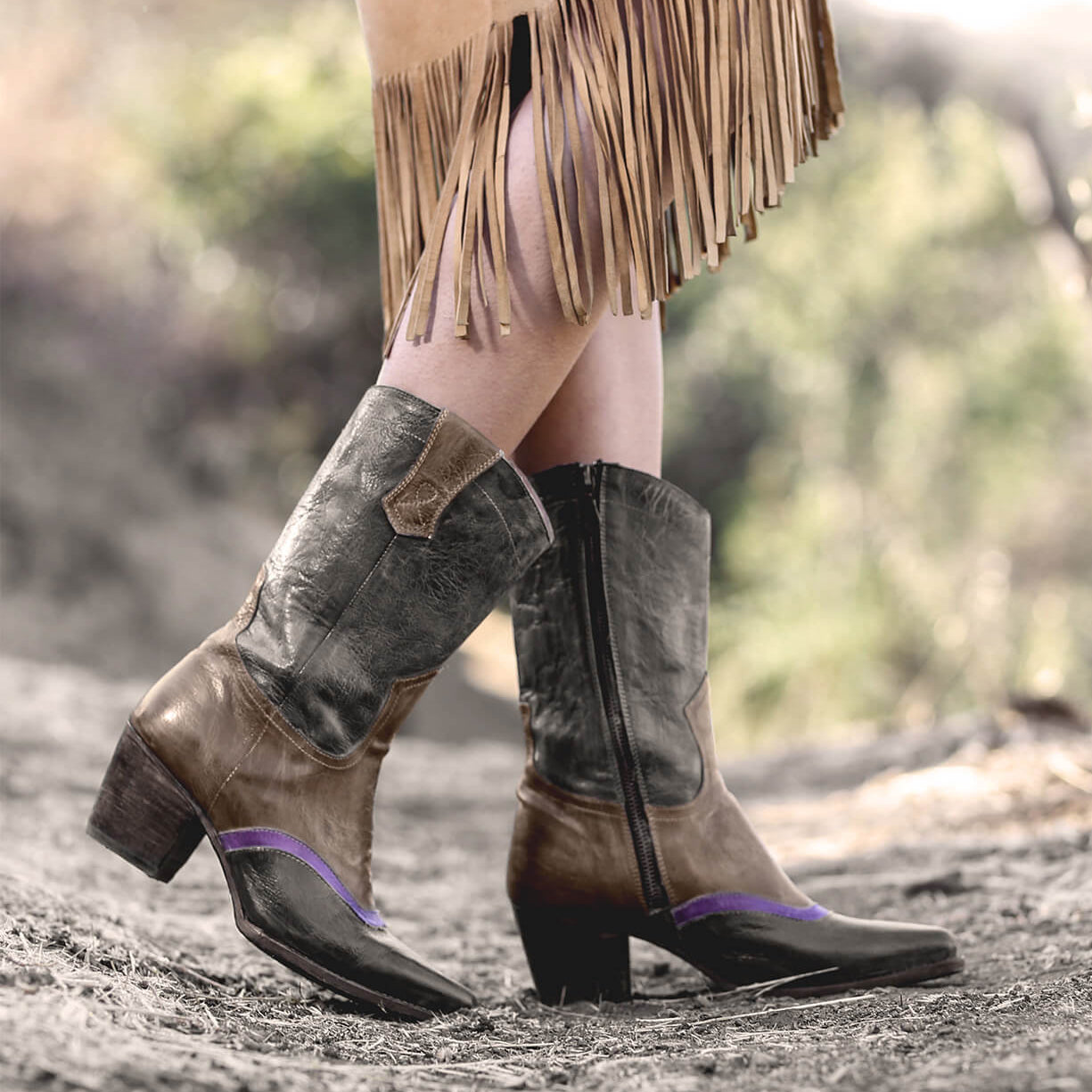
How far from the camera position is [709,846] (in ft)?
3.76

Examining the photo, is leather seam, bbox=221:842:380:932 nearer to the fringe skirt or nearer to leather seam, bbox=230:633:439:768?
leather seam, bbox=230:633:439:768

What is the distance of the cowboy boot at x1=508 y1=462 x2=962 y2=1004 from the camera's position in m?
1.13

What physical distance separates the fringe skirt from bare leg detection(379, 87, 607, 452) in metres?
0.01

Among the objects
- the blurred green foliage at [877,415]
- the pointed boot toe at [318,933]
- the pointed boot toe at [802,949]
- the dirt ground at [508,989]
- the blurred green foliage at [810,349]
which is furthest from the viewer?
the blurred green foliage at [810,349]

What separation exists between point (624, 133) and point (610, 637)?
0.44 m

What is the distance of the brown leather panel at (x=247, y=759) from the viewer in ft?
3.18

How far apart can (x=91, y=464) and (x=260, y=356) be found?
1.20 metres

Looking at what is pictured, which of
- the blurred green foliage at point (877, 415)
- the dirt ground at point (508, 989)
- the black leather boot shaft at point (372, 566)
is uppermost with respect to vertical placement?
the blurred green foliage at point (877, 415)

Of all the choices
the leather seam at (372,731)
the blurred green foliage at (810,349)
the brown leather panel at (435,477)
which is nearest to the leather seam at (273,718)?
the leather seam at (372,731)

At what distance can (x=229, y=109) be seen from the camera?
7.14 metres

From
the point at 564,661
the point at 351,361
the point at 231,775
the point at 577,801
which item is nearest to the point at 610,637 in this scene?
the point at 564,661

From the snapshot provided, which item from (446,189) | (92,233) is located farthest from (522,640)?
(92,233)

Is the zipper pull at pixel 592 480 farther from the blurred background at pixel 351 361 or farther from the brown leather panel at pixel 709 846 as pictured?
the blurred background at pixel 351 361

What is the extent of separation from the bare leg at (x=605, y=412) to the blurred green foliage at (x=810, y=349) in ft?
17.1
